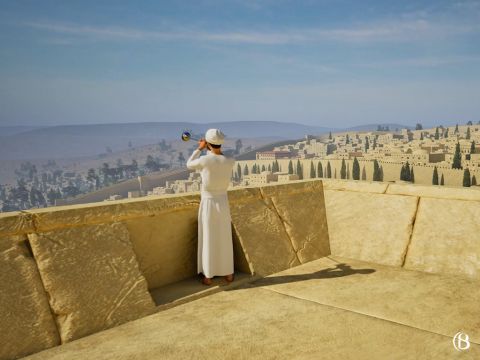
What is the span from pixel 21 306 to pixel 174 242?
1.57 m

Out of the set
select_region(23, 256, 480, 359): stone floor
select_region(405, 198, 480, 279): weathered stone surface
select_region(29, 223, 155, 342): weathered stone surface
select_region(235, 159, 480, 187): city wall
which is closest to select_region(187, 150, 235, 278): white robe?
select_region(23, 256, 480, 359): stone floor

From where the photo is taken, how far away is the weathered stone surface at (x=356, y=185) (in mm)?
5076

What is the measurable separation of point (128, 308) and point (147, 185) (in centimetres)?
17165

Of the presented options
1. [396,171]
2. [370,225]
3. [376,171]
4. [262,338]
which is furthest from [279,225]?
[396,171]

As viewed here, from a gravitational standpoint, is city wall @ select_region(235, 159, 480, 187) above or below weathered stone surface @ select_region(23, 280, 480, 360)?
below

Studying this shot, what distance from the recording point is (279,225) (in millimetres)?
4812

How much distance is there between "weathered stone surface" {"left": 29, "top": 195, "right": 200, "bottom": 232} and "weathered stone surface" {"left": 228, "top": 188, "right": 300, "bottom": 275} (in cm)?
55

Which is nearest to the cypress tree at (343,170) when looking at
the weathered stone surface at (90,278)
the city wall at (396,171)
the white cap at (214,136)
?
the city wall at (396,171)

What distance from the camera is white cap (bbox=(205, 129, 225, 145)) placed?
149 inches

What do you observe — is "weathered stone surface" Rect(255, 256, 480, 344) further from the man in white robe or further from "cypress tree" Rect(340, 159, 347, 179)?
"cypress tree" Rect(340, 159, 347, 179)

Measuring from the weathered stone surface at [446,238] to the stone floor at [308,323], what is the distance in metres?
0.16

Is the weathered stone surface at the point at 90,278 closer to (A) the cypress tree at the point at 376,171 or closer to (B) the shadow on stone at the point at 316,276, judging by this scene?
(B) the shadow on stone at the point at 316,276

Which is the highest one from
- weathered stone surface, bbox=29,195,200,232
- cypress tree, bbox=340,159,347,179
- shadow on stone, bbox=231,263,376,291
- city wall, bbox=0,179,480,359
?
weathered stone surface, bbox=29,195,200,232

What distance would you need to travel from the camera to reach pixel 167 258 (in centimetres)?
405
